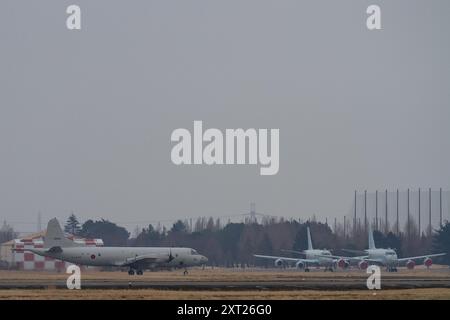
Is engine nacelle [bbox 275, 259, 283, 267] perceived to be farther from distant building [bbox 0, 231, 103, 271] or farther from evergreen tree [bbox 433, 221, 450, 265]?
distant building [bbox 0, 231, 103, 271]

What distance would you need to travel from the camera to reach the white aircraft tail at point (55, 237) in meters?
97.8

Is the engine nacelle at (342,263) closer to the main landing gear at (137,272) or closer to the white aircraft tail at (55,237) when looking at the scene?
the main landing gear at (137,272)

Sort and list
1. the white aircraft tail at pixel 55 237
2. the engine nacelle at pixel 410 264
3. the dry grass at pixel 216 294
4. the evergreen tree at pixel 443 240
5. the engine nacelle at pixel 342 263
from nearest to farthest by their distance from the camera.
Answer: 1. the dry grass at pixel 216 294
2. the white aircraft tail at pixel 55 237
3. the engine nacelle at pixel 342 263
4. the engine nacelle at pixel 410 264
5. the evergreen tree at pixel 443 240

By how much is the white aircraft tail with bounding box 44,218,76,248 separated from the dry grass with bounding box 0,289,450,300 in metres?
41.7

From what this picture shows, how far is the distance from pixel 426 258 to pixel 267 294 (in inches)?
2767

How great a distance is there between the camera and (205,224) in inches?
5571

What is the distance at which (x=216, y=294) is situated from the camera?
52531 millimetres

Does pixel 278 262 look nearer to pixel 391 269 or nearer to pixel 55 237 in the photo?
pixel 391 269

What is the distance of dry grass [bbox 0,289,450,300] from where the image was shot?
163 feet

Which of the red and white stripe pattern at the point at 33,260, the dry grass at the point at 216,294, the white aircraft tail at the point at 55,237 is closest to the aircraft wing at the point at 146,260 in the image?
the white aircraft tail at the point at 55,237

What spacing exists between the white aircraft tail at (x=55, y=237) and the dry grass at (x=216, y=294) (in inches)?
1642

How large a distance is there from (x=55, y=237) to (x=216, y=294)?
157ft

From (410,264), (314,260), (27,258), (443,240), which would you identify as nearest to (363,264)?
(410,264)
